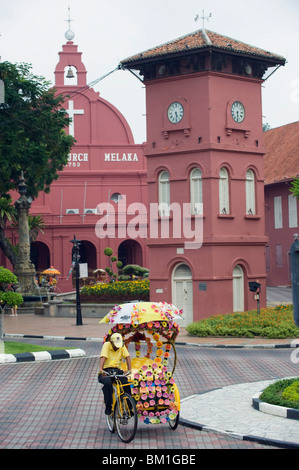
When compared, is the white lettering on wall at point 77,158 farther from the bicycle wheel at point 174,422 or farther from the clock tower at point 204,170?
the bicycle wheel at point 174,422

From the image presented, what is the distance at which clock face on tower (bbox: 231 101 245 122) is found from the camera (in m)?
32.2

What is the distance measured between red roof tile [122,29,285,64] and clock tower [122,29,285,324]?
0.05 metres

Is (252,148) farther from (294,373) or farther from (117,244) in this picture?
(117,244)

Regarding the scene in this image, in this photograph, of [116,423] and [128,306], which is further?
[128,306]

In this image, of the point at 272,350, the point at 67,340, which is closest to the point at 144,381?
the point at 272,350

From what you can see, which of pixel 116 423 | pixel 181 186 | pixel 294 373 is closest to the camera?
pixel 116 423

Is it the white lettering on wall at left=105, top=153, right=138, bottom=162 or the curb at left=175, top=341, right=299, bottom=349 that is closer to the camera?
the curb at left=175, top=341, right=299, bottom=349

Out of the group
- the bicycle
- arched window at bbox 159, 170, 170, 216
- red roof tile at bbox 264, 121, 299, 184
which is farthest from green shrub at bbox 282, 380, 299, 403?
red roof tile at bbox 264, 121, 299, 184

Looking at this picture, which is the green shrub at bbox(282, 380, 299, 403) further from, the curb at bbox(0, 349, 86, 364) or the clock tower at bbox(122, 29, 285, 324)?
the clock tower at bbox(122, 29, 285, 324)

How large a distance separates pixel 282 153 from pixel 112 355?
4671 centimetres

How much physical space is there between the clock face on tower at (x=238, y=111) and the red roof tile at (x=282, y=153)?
66.0 feet
